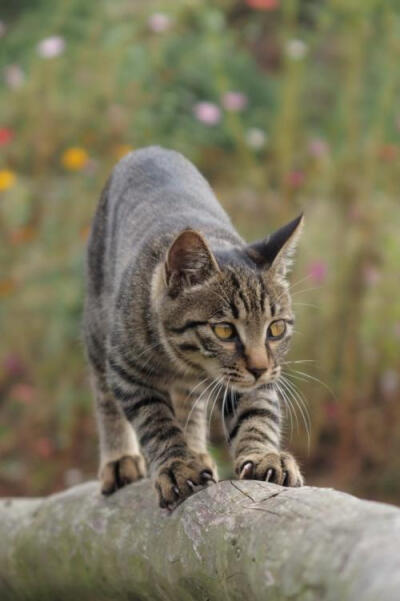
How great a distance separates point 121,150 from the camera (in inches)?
253

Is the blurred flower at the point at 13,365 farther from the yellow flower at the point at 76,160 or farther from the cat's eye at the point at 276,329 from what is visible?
the cat's eye at the point at 276,329

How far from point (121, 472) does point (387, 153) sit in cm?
301

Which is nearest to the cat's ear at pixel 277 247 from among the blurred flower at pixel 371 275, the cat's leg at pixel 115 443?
the cat's leg at pixel 115 443

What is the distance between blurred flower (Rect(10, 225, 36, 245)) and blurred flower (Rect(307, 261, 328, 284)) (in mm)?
1780

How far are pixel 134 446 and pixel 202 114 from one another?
8.51ft

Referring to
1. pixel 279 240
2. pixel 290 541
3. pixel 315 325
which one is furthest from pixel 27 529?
pixel 315 325

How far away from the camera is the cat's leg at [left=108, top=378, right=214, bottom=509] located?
3.19 m

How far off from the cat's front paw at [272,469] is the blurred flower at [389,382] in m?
2.62


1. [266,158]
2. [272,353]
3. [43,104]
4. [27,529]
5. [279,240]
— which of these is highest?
[43,104]

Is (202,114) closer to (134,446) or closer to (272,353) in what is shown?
(134,446)

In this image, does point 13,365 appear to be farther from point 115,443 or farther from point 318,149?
point 115,443

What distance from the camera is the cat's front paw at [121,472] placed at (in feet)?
12.4

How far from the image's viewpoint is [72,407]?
19.6 ft

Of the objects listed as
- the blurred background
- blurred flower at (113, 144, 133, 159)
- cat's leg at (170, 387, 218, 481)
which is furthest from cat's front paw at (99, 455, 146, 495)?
blurred flower at (113, 144, 133, 159)
